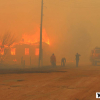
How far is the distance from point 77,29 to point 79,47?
25.4 ft

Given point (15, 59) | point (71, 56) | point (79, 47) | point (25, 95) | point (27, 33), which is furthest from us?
point (79, 47)

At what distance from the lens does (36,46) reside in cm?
5125

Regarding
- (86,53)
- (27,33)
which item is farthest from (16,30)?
(86,53)

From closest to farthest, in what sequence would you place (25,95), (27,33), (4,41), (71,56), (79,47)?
(25,95), (4,41), (27,33), (71,56), (79,47)

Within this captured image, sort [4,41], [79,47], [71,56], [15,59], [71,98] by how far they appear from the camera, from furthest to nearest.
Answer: [79,47] < [71,56] < [15,59] < [4,41] < [71,98]

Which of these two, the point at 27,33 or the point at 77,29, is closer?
the point at 27,33

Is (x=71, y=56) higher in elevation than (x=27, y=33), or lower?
lower

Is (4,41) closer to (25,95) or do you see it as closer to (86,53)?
(25,95)

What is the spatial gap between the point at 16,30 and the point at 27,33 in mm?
3295

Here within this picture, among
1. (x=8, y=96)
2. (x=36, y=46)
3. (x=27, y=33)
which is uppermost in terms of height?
(x=27, y=33)

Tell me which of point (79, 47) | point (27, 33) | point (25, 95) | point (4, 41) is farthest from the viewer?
point (79, 47)

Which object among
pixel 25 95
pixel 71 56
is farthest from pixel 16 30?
pixel 25 95

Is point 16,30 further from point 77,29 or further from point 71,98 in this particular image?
point 71,98

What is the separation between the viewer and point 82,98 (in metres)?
8.71
